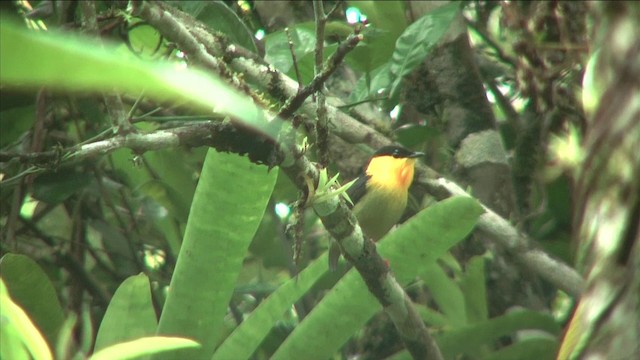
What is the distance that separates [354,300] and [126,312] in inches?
22.1

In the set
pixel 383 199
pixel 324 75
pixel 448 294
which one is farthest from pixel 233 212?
pixel 383 199

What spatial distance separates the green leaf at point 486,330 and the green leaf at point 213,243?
2.69ft

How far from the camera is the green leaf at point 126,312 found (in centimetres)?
191

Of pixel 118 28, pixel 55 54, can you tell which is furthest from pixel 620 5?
pixel 118 28

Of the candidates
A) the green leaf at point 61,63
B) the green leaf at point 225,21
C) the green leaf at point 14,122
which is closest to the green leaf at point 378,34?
the green leaf at point 225,21

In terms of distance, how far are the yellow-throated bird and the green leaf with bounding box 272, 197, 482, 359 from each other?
1593 mm

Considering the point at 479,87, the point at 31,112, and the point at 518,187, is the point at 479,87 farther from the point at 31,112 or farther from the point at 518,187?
the point at 31,112

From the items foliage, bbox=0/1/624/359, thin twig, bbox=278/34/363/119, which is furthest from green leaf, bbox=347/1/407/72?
thin twig, bbox=278/34/363/119

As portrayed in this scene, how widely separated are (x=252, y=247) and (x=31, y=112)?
35.7 inches

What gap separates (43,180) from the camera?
2.78m

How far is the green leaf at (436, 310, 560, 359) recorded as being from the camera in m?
2.58

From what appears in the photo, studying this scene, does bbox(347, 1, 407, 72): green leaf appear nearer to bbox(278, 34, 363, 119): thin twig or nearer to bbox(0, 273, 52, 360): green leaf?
bbox(278, 34, 363, 119): thin twig

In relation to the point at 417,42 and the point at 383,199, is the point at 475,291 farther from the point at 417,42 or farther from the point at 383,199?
the point at 383,199

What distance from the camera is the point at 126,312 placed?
1929mm
